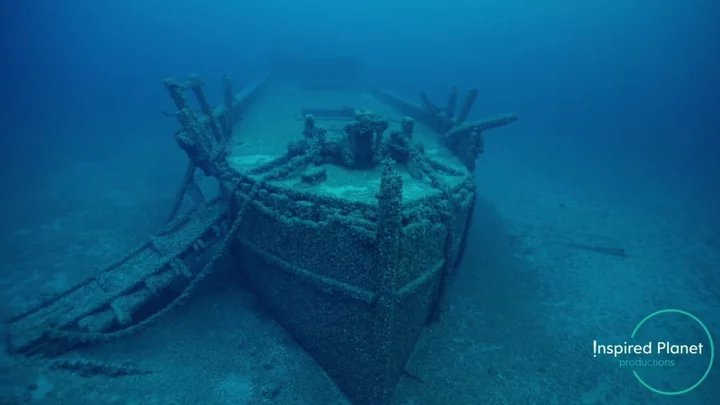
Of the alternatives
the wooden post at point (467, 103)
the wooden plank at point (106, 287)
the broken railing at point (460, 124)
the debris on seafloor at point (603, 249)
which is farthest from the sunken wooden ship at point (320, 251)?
the debris on seafloor at point (603, 249)

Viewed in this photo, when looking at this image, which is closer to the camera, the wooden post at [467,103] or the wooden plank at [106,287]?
the wooden plank at [106,287]

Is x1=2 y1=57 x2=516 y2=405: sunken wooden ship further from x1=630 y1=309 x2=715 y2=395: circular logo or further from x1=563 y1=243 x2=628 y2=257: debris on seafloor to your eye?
x1=563 y1=243 x2=628 y2=257: debris on seafloor

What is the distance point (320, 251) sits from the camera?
4820 mm

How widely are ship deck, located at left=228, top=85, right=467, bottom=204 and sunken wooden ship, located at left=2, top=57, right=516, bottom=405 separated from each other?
5cm

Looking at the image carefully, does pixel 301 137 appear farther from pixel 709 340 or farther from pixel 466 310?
pixel 709 340

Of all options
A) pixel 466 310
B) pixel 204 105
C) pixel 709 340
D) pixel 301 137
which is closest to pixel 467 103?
pixel 301 137

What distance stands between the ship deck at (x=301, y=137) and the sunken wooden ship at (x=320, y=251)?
0.05 meters

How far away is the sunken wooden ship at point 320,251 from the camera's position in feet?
14.9

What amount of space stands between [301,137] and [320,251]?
5.02m

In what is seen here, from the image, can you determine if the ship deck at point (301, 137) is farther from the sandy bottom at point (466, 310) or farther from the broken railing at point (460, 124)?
the sandy bottom at point (466, 310)

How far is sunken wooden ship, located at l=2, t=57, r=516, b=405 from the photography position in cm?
453

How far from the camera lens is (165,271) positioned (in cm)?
616

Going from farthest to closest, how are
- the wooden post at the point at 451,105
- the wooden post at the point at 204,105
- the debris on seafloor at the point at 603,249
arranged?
the wooden post at the point at 451,105
the debris on seafloor at the point at 603,249
the wooden post at the point at 204,105

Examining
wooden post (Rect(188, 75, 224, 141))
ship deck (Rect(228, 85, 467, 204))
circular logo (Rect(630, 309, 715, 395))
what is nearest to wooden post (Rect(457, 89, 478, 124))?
ship deck (Rect(228, 85, 467, 204))
